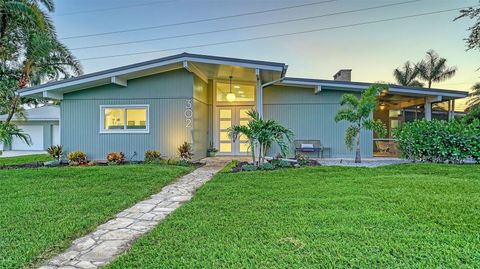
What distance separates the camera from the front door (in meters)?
12.4

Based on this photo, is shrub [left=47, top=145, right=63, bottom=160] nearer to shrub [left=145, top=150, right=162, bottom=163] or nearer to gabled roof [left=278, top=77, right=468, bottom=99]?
shrub [left=145, top=150, right=162, bottom=163]

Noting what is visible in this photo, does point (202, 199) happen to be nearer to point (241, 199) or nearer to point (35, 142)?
point (241, 199)

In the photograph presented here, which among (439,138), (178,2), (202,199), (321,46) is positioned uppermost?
(178,2)

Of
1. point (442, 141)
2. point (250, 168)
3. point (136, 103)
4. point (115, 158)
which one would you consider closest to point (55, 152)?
point (115, 158)

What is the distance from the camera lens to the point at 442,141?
8531 millimetres

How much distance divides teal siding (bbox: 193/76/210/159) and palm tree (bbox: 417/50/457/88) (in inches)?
1022

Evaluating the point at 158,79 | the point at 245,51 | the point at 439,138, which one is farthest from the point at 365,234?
the point at 245,51

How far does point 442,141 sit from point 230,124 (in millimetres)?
7571

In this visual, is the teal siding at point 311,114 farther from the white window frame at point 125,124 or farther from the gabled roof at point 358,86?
the white window frame at point 125,124

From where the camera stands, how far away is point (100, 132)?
411 inches

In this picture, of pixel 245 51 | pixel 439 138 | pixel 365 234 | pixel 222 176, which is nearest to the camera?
pixel 365 234

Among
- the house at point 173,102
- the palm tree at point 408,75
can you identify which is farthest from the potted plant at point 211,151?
the palm tree at point 408,75

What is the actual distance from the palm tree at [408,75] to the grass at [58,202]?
29.0 meters

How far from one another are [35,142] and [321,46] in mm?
19774
